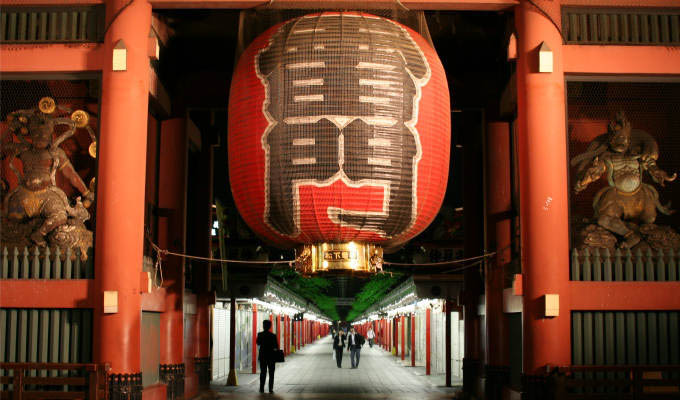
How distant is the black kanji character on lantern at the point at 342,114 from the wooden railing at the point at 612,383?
3543 millimetres

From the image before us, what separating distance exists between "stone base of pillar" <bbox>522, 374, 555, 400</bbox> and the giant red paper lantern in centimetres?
346

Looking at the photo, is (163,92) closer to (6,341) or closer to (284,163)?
(6,341)

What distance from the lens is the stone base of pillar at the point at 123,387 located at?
39.6 feet

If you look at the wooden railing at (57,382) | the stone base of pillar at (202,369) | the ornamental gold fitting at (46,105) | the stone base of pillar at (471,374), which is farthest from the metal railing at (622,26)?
the stone base of pillar at (202,369)

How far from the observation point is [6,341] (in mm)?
12422

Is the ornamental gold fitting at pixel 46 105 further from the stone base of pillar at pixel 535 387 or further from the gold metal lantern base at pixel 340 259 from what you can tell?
the stone base of pillar at pixel 535 387

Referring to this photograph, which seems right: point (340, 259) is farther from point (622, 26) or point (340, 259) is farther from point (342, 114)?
point (622, 26)

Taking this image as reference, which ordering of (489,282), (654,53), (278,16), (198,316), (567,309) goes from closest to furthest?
(278,16), (567,309), (654,53), (489,282), (198,316)

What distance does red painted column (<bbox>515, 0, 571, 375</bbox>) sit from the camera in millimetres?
12141

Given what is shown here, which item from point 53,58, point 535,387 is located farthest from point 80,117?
point 535,387

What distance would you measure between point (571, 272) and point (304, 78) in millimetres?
5493

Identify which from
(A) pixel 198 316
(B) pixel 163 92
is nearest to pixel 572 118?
(B) pixel 163 92

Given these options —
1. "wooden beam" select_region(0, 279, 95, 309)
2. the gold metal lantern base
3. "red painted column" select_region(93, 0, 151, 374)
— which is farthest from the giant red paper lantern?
"wooden beam" select_region(0, 279, 95, 309)

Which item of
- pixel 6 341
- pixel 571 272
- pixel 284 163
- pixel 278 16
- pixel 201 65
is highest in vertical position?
pixel 201 65
